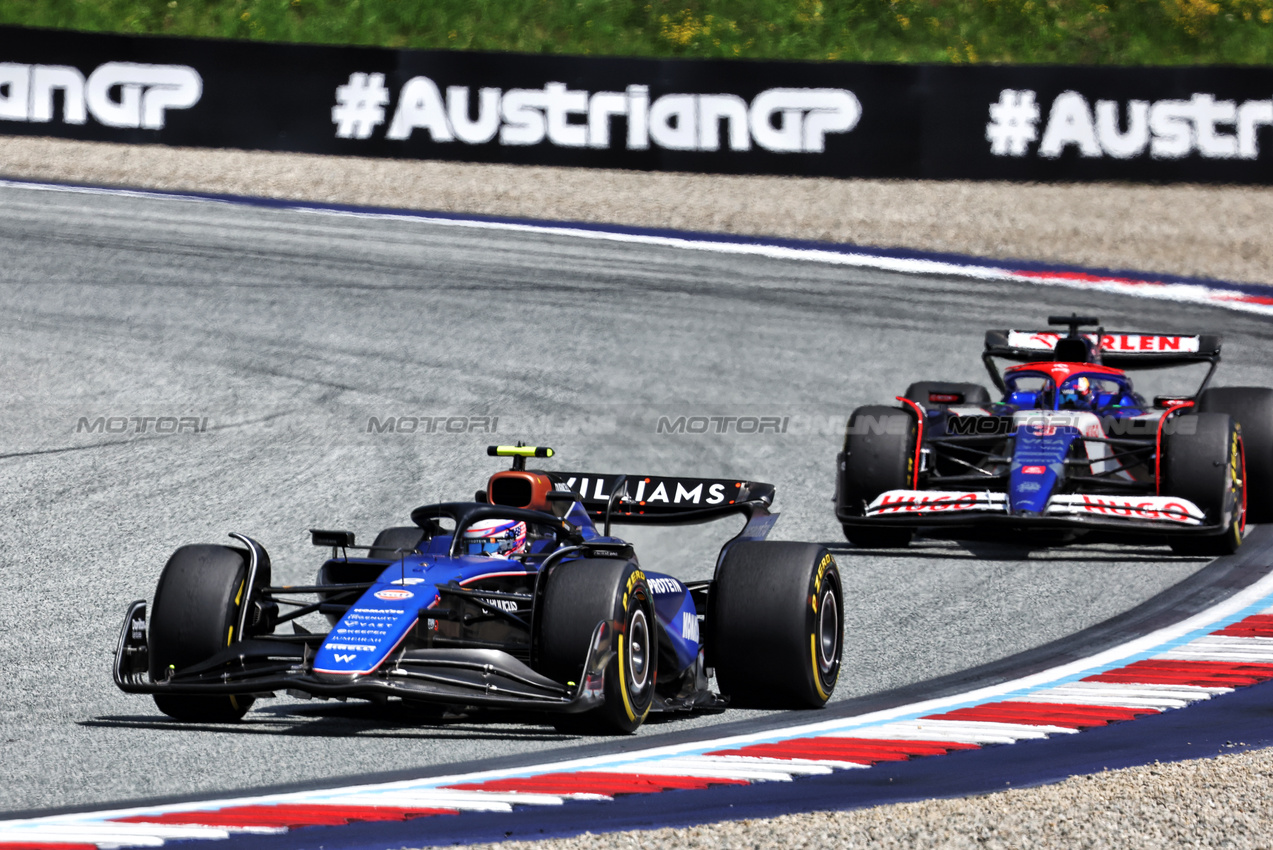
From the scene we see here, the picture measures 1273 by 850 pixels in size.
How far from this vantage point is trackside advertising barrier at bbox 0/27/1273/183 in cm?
2159

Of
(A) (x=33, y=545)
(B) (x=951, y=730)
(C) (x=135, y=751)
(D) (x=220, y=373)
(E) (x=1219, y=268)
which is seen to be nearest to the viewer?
(C) (x=135, y=751)

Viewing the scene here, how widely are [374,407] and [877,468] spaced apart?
457 centimetres

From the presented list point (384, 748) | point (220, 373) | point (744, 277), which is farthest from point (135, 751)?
point (744, 277)

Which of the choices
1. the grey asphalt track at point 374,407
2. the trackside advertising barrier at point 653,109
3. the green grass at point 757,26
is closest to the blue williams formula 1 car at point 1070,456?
the grey asphalt track at point 374,407

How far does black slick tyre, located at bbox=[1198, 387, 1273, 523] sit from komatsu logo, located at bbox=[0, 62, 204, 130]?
45.9 ft

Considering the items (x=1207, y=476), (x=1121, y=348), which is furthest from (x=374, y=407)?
(x=1207, y=476)

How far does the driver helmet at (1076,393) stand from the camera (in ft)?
42.2

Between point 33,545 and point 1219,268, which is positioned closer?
point 33,545

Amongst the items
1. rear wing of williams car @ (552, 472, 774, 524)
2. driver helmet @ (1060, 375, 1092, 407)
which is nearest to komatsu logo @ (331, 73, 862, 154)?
driver helmet @ (1060, 375, 1092, 407)

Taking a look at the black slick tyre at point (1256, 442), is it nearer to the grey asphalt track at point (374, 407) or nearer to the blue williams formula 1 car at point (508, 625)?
the grey asphalt track at point (374, 407)

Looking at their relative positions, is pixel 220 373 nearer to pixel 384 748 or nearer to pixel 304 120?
pixel 304 120

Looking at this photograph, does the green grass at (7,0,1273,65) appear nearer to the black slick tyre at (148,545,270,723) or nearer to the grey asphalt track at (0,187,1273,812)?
the grey asphalt track at (0,187,1273,812)

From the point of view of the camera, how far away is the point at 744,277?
19812 mm

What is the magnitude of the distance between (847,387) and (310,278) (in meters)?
5.84
